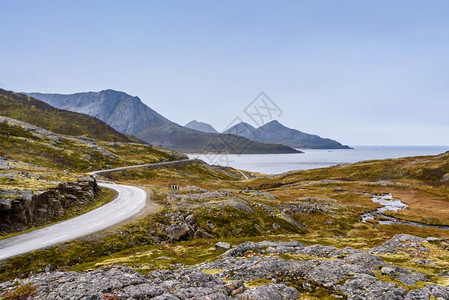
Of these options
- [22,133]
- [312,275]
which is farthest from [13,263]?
[22,133]

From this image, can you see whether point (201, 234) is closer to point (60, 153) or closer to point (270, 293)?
point (270, 293)

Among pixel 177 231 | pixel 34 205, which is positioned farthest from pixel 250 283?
pixel 34 205

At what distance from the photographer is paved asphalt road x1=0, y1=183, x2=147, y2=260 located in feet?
93.1

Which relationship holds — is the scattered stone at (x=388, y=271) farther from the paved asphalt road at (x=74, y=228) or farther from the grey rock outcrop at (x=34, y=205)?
the grey rock outcrop at (x=34, y=205)

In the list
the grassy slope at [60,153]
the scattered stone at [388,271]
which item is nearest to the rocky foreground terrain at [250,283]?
the scattered stone at [388,271]

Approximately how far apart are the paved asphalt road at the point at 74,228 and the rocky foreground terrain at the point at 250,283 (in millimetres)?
13349

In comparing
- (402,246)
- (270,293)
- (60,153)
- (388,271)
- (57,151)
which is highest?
(57,151)

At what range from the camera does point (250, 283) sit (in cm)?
1633

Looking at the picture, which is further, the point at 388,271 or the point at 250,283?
the point at 388,271

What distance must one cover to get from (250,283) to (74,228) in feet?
101

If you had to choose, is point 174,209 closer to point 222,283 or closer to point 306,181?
point 222,283

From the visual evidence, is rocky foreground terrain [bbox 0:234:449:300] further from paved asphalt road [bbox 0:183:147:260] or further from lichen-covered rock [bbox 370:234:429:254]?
paved asphalt road [bbox 0:183:147:260]

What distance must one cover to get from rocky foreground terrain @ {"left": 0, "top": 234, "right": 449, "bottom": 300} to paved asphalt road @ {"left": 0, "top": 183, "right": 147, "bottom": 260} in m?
13.3

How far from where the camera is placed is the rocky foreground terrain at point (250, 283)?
13719 millimetres
